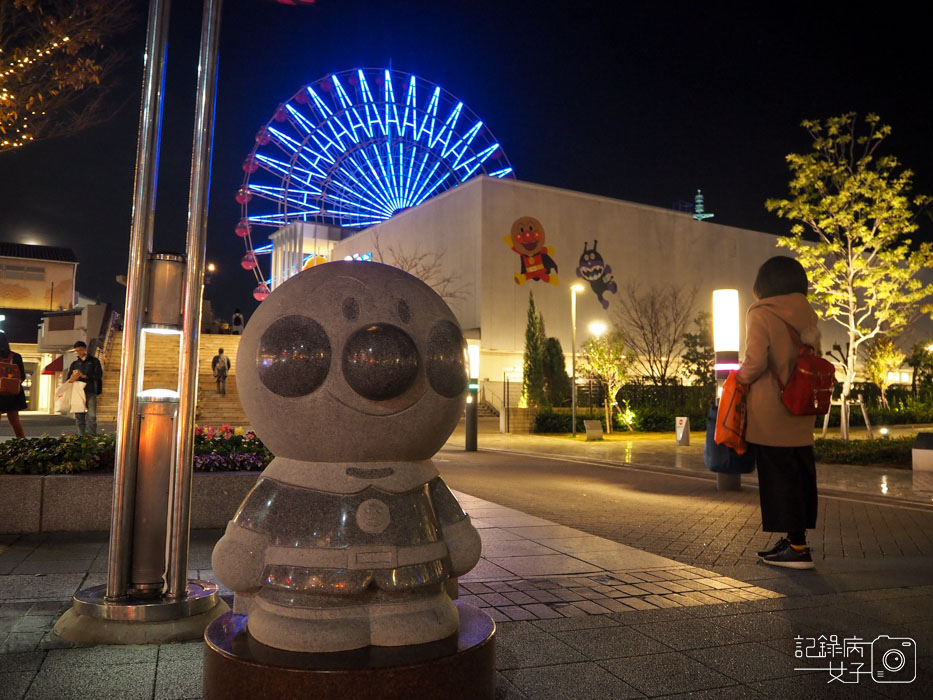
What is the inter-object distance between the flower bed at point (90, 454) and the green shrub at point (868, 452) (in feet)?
35.9

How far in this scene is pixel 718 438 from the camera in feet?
16.9

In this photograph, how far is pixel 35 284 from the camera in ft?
165

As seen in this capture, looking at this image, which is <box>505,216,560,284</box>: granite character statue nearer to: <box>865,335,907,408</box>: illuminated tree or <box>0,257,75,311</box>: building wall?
<box>865,335,907,408</box>: illuminated tree

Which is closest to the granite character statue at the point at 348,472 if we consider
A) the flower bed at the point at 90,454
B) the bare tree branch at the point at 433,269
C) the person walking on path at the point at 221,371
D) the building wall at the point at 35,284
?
the flower bed at the point at 90,454

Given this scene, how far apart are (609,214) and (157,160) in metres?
33.3

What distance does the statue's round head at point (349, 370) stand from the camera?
106 inches

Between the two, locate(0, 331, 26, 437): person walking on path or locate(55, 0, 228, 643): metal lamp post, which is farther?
locate(0, 331, 26, 437): person walking on path

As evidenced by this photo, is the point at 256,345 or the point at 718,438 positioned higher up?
the point at 256,345

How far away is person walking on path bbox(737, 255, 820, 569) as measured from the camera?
5.03m

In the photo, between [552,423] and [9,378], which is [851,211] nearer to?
[552,423]

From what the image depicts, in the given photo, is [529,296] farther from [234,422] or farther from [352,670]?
[352,670]

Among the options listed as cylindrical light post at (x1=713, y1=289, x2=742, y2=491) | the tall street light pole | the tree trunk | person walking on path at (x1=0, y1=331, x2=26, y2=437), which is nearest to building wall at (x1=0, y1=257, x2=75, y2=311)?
the tall street light pole

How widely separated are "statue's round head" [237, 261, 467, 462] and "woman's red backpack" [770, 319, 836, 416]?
3002 mm

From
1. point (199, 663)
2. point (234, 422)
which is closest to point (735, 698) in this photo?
point (199, 663)
